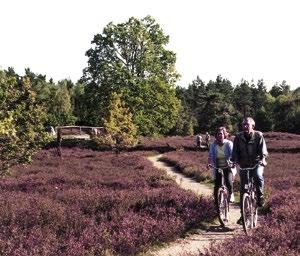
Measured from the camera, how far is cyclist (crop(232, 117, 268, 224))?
11.0 meters

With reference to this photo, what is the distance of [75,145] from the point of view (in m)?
53.5

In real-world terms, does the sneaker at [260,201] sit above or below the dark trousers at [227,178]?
below

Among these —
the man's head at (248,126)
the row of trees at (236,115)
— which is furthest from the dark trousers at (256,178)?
the row of trees at (236,115)

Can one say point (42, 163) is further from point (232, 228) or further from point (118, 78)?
point (232, 228)

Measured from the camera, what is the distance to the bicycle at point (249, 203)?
35.9ft

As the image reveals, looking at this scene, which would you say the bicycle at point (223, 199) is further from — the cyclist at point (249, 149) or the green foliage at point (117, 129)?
the green foliage at point (117, 129)

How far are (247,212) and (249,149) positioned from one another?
1.38 metres

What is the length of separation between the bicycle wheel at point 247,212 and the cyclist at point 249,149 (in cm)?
18

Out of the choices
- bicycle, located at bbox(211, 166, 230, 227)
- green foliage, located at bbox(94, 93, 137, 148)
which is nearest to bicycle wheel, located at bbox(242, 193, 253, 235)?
bicycle, located at bbox(211, 166, 230, 227)

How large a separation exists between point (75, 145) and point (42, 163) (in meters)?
19.1

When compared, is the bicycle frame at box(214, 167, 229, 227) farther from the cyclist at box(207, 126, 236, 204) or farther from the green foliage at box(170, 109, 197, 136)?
the green foliage at box(170, 109, 197, 136)

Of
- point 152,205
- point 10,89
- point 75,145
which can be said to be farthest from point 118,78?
point 152,205

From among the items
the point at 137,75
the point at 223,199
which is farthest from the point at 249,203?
the point at 137,75

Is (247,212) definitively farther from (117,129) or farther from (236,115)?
(236,115)
